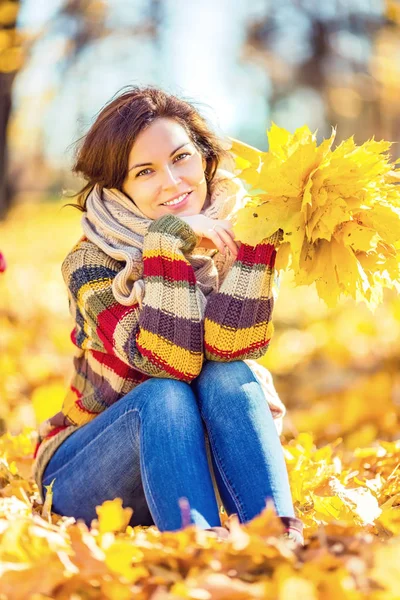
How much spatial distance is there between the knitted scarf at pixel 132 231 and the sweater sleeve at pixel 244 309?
0.15 metres

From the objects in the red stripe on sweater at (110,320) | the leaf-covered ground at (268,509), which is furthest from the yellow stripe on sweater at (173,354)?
the leaf-covered ground at (268,509)

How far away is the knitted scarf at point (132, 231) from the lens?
2.11 metres

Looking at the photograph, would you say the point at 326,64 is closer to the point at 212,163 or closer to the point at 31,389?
the point at 31,389

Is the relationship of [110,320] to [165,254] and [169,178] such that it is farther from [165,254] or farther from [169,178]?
[169,178]

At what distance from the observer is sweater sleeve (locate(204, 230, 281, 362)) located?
1930 mm

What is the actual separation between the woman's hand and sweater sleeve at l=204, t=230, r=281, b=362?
74 mm

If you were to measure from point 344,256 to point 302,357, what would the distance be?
3.44 metres

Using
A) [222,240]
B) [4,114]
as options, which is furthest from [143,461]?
[4,114]

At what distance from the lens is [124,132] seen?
7.17ft

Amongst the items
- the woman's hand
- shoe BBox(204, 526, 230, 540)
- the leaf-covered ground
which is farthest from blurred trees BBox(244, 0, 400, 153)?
shoe BBox(204, 526, 230, 540)

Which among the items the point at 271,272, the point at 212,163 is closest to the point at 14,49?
the point at 212,163

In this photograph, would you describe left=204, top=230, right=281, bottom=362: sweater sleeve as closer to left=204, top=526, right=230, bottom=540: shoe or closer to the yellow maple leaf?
left=204, top=526, right=230, bottom=540: shoe

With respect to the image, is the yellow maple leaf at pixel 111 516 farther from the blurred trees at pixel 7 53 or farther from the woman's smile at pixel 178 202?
the blurred trees at pixel 7 53

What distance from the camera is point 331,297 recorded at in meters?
1.86
